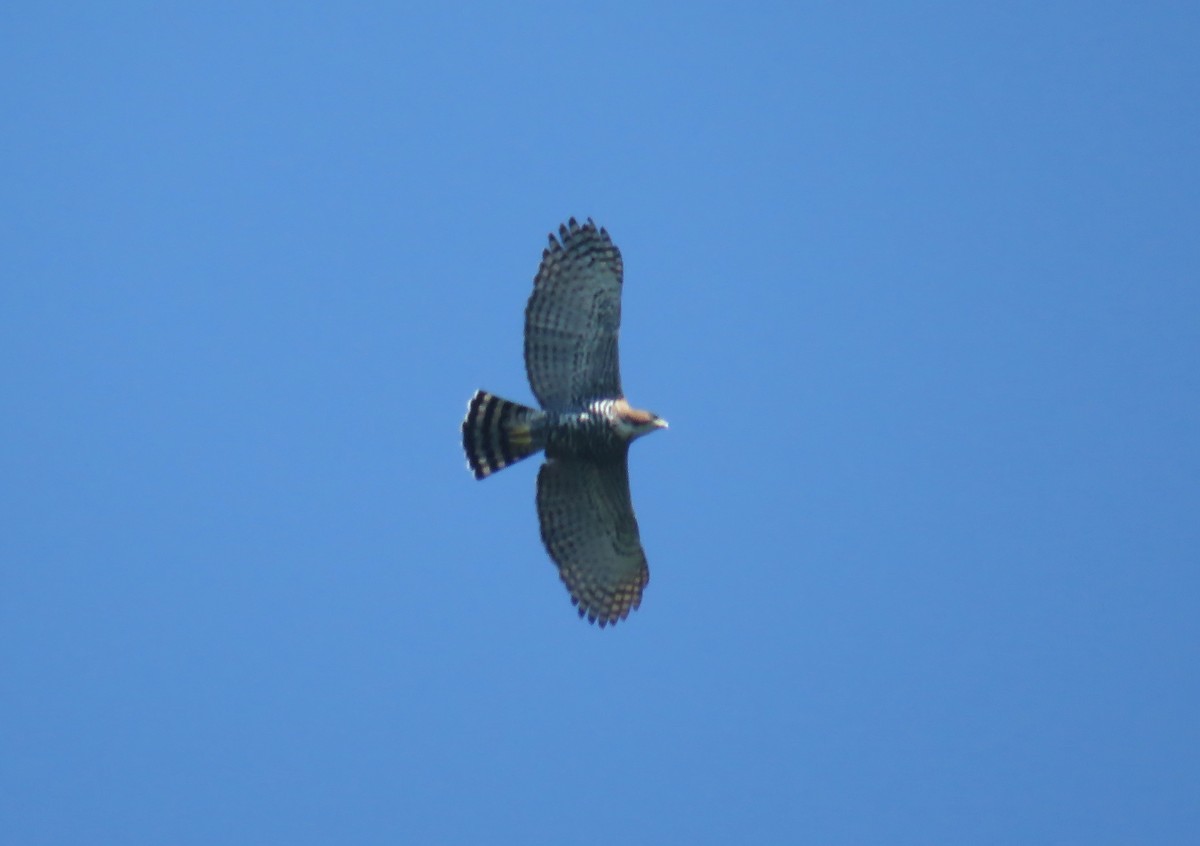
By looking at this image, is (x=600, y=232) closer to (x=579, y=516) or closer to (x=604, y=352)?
(x=604, y=352)

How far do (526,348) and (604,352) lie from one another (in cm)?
56

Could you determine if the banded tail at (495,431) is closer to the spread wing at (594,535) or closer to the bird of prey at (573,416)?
the bird of prey at (573,416)

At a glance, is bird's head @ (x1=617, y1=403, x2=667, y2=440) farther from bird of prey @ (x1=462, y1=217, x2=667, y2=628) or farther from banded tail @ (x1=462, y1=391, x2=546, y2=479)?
banded tail @ (x1=462, y1=391, x2=546, y2=479)

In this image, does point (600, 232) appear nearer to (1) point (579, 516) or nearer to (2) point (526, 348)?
(2) point (526, 348)

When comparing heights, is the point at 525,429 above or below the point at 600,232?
below

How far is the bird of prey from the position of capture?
15289 millimetres

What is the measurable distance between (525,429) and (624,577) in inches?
58.8

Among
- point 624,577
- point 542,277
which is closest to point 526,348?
point 542,277

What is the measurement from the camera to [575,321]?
50.5ft

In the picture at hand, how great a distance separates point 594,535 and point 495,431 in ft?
4.03

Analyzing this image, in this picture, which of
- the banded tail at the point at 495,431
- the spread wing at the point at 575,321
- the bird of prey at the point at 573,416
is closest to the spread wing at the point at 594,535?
the bird of prey at the point at 573,416

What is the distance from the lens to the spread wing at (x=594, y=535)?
15836mm

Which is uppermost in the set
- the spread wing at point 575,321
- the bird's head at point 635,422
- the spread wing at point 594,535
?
the spread wing at point 575,321

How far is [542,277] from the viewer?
50.2ft
